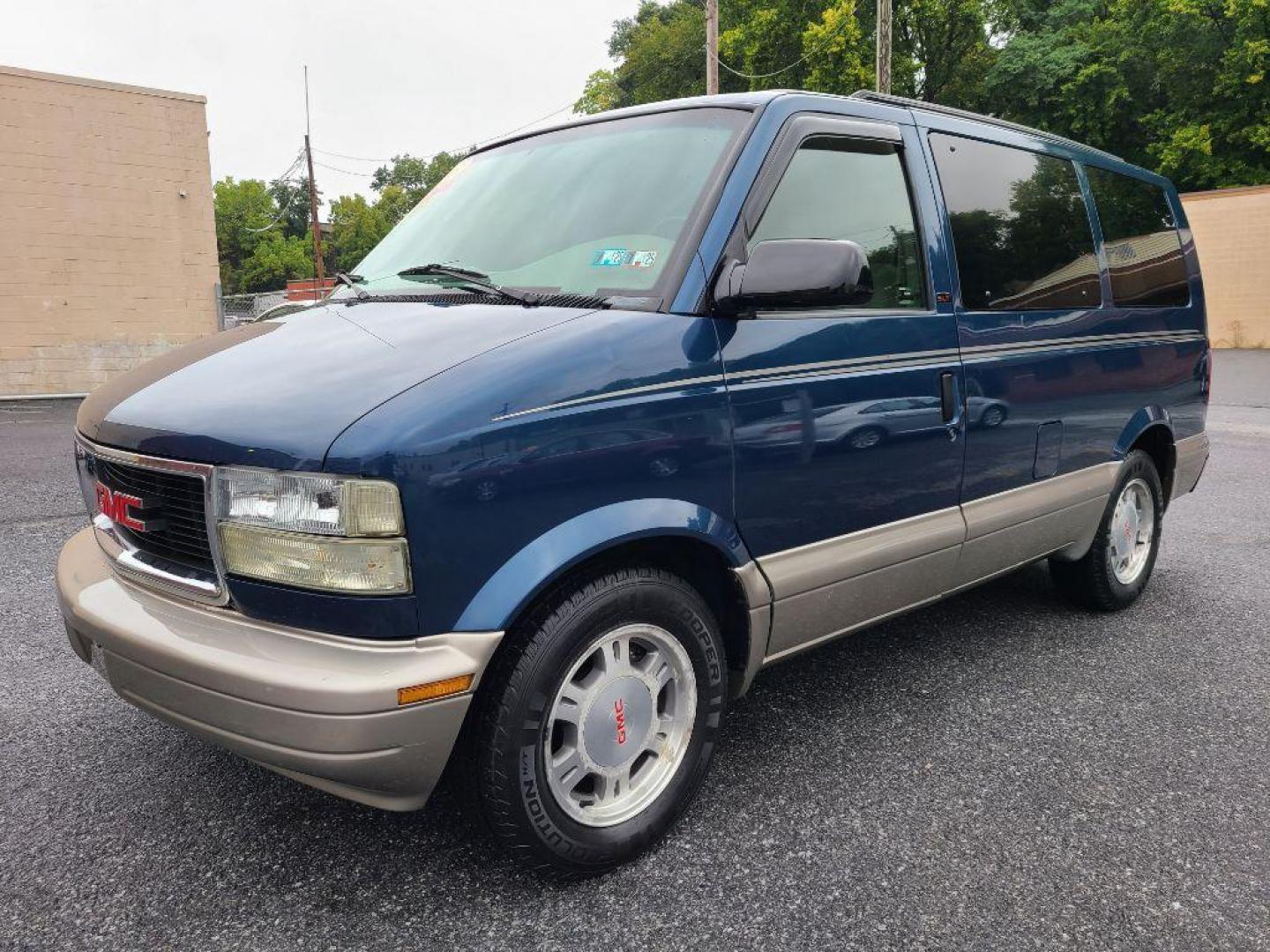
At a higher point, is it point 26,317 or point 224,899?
point 26,317

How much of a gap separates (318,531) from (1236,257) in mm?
27224

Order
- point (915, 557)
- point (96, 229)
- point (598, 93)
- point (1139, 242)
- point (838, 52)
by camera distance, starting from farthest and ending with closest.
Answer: point (598, 93)
point (838, 52)
point (96, 229)
point (1139, 242)
point (915, 557)

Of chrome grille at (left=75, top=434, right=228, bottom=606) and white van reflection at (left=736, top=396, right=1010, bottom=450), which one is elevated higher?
white van reflection at (left=736, top=396, right=1010, bottom=450)

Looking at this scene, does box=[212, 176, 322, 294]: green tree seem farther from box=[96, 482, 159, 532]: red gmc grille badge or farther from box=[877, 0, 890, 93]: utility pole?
box=[96, 482, 159, 532]: red gmc grille badge

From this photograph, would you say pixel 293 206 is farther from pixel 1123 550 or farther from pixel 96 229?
pixel 1123 550

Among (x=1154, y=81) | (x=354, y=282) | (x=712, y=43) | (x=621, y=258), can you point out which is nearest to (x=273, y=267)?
(x=712, y=43)

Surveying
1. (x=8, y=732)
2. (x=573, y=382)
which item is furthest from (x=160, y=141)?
(x=573, y=382)

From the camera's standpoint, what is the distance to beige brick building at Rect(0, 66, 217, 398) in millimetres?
15039

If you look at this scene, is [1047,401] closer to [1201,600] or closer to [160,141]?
[1201,600]

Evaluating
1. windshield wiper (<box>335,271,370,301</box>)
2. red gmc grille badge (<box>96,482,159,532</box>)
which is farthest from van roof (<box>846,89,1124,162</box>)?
red gmc grille badge (<box>96,482,159,532</box>)

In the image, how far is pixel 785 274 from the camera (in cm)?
250

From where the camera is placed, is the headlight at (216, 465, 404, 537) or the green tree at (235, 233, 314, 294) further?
the green tree at (235, 233, 314, 294)

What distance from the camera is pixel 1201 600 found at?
4.71 metres

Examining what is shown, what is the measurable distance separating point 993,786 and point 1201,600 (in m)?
2.53
